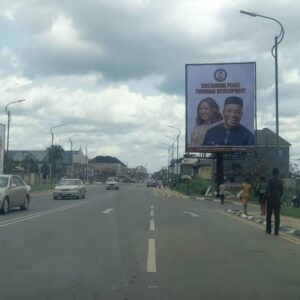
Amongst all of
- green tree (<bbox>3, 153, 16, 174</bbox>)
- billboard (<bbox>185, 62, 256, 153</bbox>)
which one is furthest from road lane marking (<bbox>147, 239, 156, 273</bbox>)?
green tree (<bbox>3, 153, 16, 174</bbox>)

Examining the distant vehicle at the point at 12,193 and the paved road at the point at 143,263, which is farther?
the distant vehicle at the point at 12,193

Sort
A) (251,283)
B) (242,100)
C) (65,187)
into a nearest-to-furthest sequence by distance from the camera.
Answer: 1. (251,283)
2. (65,187)
3. (242,100)

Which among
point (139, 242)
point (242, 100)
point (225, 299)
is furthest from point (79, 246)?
point (242, 100)

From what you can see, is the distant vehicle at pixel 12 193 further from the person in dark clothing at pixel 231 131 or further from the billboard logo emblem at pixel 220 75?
the billboard logo emblem at pixel 220 75

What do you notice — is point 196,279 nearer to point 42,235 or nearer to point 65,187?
point 42,235

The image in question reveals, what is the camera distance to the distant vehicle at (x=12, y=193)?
22.9 metres

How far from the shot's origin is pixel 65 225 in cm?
1797

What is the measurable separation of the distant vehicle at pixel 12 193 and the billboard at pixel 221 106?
25188mm

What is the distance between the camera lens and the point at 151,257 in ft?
37.2

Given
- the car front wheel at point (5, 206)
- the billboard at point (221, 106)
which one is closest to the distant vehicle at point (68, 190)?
the billboard at point (221, 106)

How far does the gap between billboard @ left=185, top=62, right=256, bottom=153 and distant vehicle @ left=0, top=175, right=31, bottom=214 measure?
25.2 meters

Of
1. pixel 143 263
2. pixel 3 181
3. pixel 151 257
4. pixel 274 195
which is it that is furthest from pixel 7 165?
pixel 143 263

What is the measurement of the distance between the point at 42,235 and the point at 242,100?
1411 inches

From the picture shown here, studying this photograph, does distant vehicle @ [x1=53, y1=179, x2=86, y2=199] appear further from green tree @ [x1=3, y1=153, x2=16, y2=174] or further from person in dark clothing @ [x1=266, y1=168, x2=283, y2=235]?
green tree @ [x1=3, y1=153, x2=16, y2=174]
